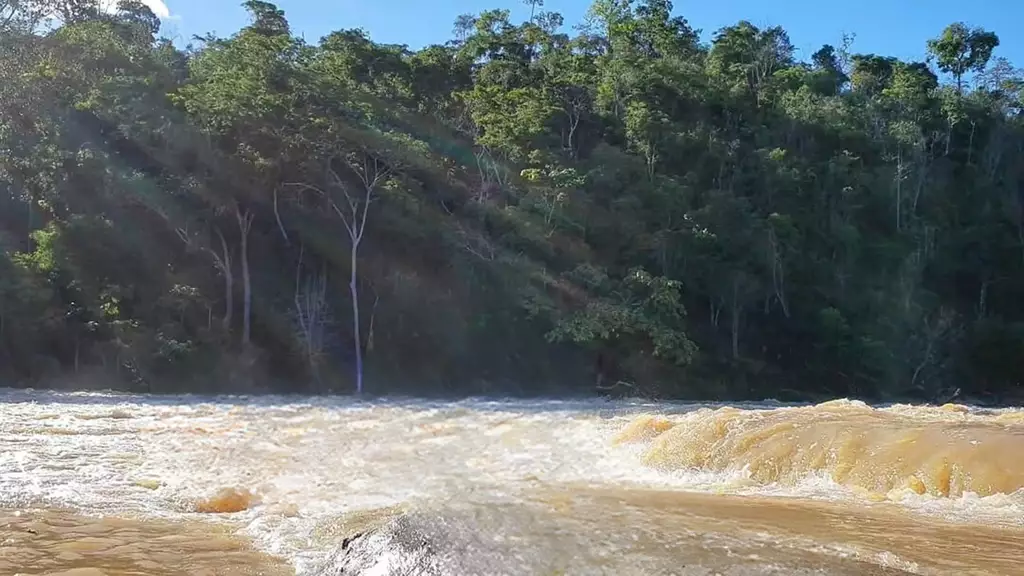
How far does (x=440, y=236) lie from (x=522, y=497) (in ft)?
55.1

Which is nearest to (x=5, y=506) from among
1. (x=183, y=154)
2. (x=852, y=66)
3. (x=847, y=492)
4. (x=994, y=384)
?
(x=847, y=492)

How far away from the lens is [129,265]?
20.3 m

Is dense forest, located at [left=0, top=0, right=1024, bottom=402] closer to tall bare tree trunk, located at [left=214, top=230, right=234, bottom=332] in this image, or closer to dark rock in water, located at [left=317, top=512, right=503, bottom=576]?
tall bare tree trunk, located at [left=214, top=230, right=234, bottom=332]

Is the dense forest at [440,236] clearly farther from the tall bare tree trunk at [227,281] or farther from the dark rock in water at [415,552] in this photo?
the dark rock in water at [415,552]

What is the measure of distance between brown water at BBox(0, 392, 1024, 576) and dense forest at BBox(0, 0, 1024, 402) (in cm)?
1019

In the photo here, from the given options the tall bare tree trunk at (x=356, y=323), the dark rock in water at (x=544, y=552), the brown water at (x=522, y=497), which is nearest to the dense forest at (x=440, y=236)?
the tall bare tree trunk at (x=356, y=323)

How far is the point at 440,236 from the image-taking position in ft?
70.5

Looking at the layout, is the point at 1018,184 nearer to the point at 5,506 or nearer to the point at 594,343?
the point at 594,343

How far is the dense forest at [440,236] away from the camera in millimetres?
19578

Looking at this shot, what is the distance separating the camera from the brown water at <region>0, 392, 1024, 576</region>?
353cm

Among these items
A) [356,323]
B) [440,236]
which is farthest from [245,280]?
[440,236]

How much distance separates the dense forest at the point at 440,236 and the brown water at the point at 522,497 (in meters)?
10.2

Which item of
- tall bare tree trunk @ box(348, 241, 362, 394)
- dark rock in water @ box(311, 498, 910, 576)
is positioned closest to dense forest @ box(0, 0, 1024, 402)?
tall bare tree trunk @ box(348, 241, 362, 394)

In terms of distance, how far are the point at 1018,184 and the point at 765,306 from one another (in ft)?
47.8
